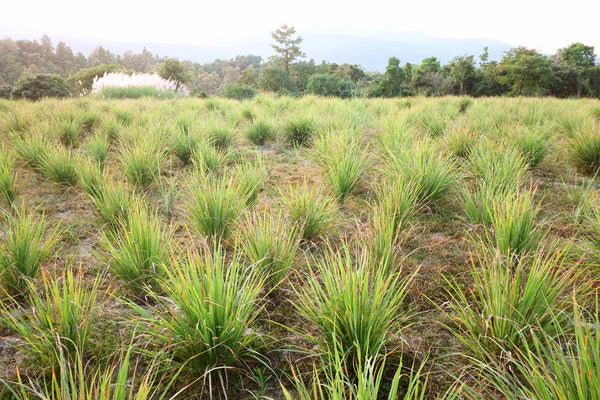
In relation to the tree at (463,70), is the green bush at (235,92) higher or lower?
lower

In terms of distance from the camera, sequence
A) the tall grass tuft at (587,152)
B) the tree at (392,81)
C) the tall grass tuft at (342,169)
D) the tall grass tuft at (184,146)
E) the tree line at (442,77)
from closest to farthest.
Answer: the tall grass tuft at (342,169) → the tall grass tuft at (587,152) → the tall grass tuft at (184,146) → the tree line at (442,77) → the tree at (392,81)

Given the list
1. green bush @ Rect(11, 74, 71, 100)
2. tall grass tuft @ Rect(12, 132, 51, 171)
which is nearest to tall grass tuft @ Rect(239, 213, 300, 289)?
tall grass tuft @ Rect(12, 132, 51, 171)

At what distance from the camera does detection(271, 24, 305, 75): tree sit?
39562 millimetres

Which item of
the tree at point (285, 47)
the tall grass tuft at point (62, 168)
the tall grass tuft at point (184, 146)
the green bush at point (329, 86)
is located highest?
the tree at point (285, 47)

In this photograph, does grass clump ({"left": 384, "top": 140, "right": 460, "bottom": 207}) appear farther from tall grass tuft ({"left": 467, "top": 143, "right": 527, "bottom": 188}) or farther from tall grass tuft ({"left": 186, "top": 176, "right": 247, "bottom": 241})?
tall grass tuft ({"left": 186, "top": 176, "right": 247, "bottom": 241})

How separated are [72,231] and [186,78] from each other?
24.4 m

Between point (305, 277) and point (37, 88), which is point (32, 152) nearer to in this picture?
point (305, 277)

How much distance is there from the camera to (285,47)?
40.3 m

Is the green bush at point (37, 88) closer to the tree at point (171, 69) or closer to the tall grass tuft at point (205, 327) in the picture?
the tree at point (171, 69)

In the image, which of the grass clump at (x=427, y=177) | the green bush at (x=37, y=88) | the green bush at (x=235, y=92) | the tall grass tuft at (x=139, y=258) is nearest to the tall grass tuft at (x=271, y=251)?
the tall grass tuft at (x=139, y=258)

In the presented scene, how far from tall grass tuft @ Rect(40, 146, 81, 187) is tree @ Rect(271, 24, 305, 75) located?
3974 centimetres

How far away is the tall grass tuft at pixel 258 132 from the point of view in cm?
443

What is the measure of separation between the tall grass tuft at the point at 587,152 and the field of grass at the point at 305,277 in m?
0.02

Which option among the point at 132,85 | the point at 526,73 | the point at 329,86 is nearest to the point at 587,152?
the point at 132,85
